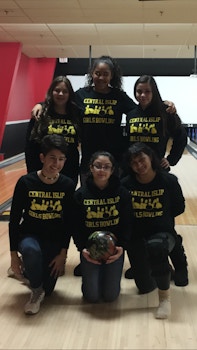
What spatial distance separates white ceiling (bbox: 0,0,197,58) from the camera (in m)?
4.72

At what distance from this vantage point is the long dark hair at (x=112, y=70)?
2076 millimetres

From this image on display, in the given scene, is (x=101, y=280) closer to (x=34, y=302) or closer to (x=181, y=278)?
(x=34, y=302)

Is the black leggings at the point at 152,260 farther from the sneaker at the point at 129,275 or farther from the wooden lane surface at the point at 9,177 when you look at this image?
the wooden lane surface at the point at 9,177

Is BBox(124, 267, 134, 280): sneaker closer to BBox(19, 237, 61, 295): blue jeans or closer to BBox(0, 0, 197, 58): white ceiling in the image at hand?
BBox(19, 237, 61, 295): blue jeans

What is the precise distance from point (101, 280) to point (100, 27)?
494 cm

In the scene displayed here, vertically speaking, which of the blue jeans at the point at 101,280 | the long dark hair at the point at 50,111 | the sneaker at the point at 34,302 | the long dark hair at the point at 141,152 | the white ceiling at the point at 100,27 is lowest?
the sneaker at the point at 34,302

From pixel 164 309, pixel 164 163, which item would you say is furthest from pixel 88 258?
pixel 164 163

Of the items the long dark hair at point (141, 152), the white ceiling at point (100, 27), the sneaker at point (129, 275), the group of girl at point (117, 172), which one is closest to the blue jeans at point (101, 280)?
the group of girl at point (117, 172)

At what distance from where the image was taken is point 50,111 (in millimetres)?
2125

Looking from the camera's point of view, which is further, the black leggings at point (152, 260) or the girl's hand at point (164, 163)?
the girl's hand at point (164, 163)

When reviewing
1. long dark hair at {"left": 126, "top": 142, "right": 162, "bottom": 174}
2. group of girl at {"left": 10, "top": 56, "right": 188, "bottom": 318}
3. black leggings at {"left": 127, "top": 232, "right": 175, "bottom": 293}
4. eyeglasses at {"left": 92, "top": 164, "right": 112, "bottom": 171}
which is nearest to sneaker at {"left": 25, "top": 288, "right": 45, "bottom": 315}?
group of girl at {"left": 10, "top": 56, "right": 188, "bottom": 318}

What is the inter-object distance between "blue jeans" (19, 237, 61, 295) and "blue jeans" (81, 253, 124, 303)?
0.14 m

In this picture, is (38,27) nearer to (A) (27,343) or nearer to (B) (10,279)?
(B) (10,279)

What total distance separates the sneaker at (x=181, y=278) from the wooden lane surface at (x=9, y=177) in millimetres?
2164
